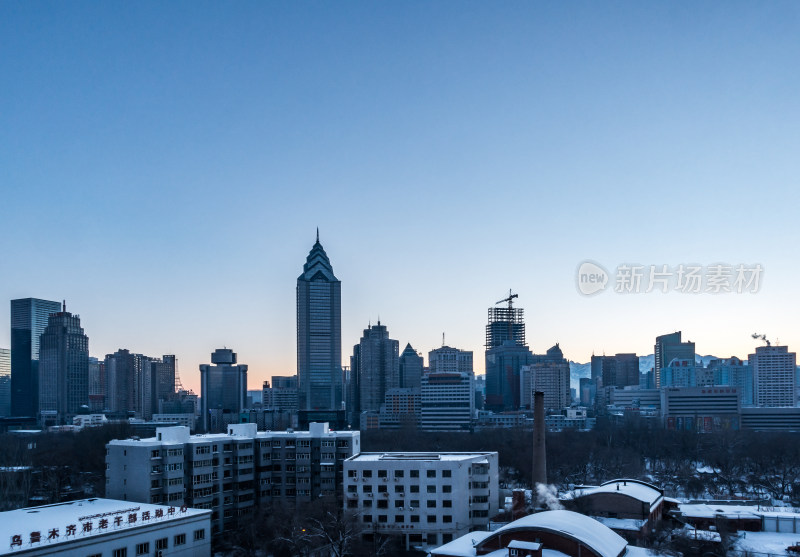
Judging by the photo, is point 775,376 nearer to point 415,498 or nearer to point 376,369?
point 376,369

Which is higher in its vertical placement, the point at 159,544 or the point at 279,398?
the point at 159,544

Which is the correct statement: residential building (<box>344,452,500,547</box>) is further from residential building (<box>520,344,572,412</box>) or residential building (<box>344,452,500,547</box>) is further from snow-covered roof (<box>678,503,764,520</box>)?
residential building (<box>520,344,572,412</box>)

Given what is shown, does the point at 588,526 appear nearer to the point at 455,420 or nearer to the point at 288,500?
the point at 288,500

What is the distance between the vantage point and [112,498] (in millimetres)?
33406

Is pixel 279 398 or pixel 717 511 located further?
A: pixel 279 398

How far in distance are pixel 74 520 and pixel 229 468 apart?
1220 centimetres

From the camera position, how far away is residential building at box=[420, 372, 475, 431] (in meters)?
115

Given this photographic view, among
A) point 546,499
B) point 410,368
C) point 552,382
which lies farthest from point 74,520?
point 410,368

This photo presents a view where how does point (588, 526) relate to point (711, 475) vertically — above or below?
above

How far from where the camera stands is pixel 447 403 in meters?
117

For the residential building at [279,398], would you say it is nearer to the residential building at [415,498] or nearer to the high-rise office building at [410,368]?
the high-rise office building at [410,368]

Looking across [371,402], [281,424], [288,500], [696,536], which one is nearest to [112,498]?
[288,500]


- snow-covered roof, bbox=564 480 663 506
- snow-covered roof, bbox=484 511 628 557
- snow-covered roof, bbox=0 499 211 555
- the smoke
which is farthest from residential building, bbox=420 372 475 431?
snow-covered roof, bbox=0 499 211 555

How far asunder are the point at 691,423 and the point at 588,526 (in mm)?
86158
